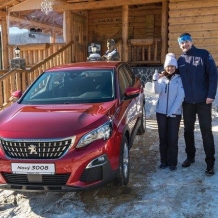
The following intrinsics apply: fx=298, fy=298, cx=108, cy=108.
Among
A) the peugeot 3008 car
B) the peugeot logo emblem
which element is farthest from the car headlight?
the peugeot logo emblem

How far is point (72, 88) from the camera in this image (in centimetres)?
427

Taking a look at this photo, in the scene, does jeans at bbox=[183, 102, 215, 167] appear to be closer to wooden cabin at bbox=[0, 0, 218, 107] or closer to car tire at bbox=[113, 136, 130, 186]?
car tire at bbox=[113, 136, 130, 186]

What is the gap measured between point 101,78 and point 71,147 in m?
1.62

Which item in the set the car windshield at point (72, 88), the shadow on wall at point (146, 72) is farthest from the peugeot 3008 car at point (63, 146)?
the shadow on wall at point (146, 72)

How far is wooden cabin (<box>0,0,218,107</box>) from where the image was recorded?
380 inches

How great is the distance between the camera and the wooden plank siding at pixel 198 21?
962cm

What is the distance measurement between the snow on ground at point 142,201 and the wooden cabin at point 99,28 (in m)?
4.68

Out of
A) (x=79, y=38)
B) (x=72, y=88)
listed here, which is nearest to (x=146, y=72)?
(x=79, y=38)

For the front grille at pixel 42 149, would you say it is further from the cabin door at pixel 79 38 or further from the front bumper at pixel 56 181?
the cabin door at pixel 79 38

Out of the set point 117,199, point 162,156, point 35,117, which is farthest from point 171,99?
point 35,117

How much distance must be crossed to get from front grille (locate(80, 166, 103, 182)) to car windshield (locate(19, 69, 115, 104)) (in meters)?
1.09

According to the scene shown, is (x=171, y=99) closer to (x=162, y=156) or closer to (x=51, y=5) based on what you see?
(x=162, y=156)

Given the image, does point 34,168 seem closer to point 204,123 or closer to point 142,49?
point 204,123

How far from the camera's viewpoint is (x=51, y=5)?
11117 millimetres
